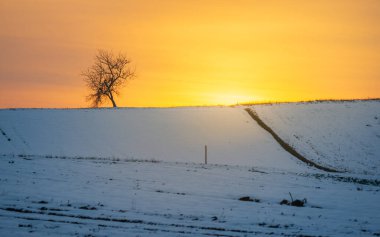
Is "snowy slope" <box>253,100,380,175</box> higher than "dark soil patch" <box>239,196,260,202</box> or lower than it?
higher

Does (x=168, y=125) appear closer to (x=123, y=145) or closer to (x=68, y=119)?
(x=123, y=145)

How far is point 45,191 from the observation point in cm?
1772

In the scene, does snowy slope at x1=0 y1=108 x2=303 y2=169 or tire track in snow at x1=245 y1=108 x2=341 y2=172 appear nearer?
tire track in snow at x1=245 y1=108 x2=341 y2=172

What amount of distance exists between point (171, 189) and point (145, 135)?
2469 centimetres

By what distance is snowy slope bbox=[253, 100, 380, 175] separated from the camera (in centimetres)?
3859

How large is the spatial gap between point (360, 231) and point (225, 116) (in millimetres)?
38090

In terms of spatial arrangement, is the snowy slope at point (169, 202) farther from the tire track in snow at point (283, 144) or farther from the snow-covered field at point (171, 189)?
the tire track in snow at point (283, 144)

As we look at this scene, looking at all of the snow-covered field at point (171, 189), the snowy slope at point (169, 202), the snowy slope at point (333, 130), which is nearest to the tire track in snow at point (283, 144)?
the snowy slope at point (333, 130)

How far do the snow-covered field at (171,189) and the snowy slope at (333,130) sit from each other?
43cm

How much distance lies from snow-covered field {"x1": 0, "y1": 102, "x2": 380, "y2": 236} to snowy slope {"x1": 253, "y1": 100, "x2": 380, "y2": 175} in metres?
0.43

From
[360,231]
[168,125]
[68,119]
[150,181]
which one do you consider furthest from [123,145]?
[360,231]

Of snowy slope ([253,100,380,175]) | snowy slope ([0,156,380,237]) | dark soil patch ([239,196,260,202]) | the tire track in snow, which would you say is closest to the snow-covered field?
snowy slope ([0,156,380,237])

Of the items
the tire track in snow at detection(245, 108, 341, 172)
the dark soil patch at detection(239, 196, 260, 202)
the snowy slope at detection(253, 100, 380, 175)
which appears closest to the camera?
the dark soil patch at detection(239, 196, 260, 202)

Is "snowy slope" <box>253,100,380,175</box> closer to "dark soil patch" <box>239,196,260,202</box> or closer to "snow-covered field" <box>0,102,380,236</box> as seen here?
"snow-covered field" <box>0,102,380,236</box>
